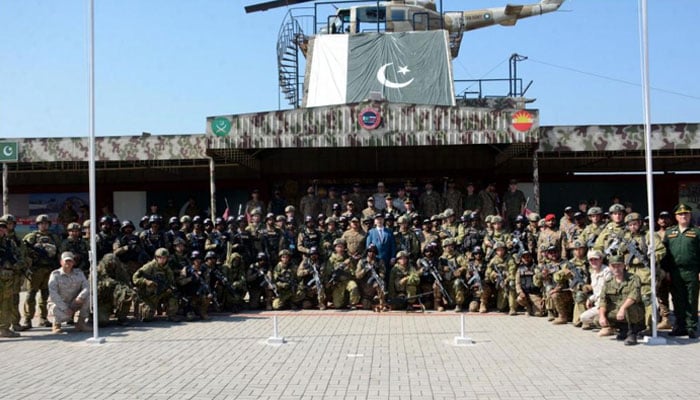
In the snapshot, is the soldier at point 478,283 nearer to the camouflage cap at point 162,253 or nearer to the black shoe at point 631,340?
the black shoe at point 631,340

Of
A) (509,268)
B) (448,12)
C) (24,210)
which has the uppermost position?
(448,12)

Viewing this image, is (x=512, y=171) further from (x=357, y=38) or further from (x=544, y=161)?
(x=357, y=38)

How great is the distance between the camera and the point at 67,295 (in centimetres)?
1020

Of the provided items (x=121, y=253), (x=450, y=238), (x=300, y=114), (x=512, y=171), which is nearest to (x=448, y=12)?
(x=512, y=171)

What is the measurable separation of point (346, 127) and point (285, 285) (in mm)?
4248

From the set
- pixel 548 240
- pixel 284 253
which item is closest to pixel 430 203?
→ pixel 548 240

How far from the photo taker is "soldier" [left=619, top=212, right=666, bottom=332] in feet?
30.5

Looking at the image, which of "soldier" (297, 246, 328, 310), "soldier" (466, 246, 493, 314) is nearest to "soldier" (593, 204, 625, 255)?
"soldier" (466, 246, 493, 314)

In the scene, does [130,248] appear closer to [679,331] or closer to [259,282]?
[259,282]

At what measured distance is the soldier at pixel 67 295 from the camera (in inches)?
397

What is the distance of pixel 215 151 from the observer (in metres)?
15.4

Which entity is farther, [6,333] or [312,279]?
[312,279]

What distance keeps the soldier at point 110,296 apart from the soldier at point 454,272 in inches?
229

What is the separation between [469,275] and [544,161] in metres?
8.23
